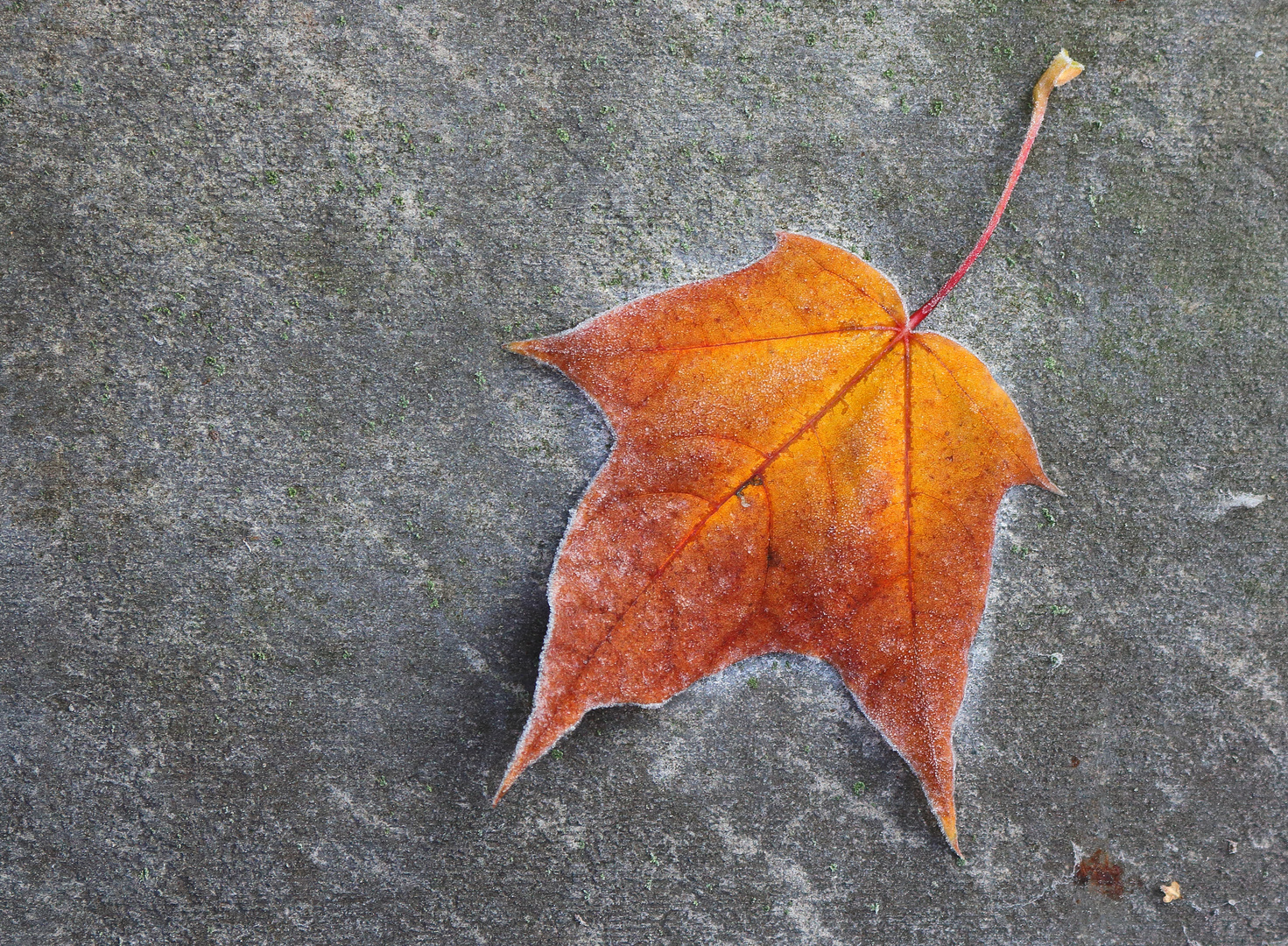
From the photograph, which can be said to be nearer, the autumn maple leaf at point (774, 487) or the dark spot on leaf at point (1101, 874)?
the autumn maple leaf at point (774, 487)

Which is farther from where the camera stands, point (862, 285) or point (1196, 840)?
point (1196, 840)

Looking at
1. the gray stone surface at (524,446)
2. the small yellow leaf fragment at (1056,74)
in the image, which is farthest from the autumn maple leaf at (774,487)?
the gray stone surface at (524,446)

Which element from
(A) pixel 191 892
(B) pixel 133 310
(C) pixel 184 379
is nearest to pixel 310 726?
(A) pixel 191 892

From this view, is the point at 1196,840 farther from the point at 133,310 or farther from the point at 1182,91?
the point at 133,310

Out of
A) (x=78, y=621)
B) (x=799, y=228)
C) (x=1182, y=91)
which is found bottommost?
(x=78, y=621)

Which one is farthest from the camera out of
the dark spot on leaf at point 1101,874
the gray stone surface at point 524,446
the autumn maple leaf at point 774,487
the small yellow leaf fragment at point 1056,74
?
the dark spot on leaf at point 1101,874

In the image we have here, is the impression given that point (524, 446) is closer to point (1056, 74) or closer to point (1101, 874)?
point (1056, 74)

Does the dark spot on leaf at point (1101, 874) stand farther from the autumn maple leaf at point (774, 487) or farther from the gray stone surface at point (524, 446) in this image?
the autumn maple leaf at point (774, 487)
